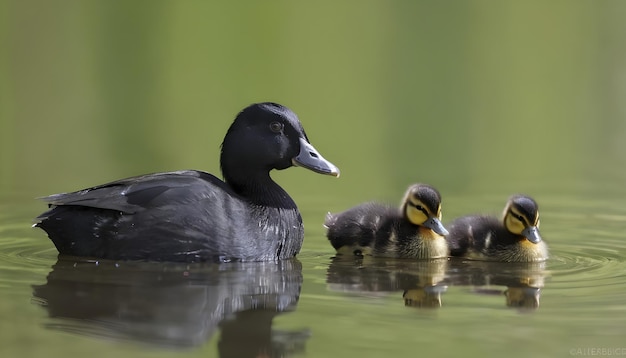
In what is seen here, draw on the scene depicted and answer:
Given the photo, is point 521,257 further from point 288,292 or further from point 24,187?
point 24,187

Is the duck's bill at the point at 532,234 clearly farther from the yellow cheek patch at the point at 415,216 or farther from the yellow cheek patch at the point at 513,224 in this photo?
the yellow cheek patch at the point at 415,216

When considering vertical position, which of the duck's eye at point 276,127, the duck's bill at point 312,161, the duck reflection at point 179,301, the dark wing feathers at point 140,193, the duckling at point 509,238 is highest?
the duck's eye at point 276,127

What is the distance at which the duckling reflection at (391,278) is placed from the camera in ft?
22.8

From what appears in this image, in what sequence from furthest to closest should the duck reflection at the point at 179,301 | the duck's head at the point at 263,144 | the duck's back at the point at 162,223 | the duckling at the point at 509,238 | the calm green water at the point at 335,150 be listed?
1. the duck's head at the point at 263,144
2. the duckling at the point at 509,238
3. the duck's back at the point at 162,223
4. the calm green water at the point at 335,150
5. the duck reflection at the point at 179,301

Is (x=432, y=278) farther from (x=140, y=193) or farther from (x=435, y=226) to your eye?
(x=140, y=193)

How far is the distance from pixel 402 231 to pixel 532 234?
932 mm

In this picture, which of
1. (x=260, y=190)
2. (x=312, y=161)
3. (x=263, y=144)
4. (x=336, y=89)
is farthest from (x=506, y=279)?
(x=336, y=89)

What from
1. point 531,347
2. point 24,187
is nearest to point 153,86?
point 24,187

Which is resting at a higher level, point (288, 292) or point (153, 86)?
point (153, 86)

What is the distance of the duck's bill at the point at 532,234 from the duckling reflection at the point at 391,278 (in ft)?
1.98

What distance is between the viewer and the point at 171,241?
775 centimetres

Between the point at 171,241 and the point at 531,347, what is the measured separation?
9.62ft

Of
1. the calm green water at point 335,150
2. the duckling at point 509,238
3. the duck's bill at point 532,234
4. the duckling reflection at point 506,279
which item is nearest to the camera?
the calm green water at point 335,150

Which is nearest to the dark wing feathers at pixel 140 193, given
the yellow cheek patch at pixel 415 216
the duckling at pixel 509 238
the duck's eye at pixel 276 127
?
the duck's eye at pixel 276 127
